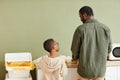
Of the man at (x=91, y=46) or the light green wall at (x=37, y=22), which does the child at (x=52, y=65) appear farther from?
the light green wall at (x=37, y=22)

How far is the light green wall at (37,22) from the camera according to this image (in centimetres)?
347

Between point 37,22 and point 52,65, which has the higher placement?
point 37,22

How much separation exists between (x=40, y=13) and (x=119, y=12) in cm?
102

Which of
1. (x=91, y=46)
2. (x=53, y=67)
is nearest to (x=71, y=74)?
(x=53, y=67)

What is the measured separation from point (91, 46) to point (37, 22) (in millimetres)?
1082

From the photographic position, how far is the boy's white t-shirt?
9.03 feet

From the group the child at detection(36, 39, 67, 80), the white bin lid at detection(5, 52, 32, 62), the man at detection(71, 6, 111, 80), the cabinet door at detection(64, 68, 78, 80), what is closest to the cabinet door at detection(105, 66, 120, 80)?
the cabinet door at detection(64, 68, 78, 80)

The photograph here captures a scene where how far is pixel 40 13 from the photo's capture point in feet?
11.6

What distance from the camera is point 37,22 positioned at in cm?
353

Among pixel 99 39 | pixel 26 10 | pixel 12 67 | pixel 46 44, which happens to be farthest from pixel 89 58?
pixel 26 10

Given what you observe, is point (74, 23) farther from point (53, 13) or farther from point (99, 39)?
point (99, 39)

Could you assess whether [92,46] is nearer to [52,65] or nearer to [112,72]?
[52,65]

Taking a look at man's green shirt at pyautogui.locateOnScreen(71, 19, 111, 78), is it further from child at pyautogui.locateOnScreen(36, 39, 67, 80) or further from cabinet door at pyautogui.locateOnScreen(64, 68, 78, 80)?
cabinet door at pyautogui.locateOnScreen(64, 68, 78, 80)

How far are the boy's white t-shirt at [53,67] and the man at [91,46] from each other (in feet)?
0.60
